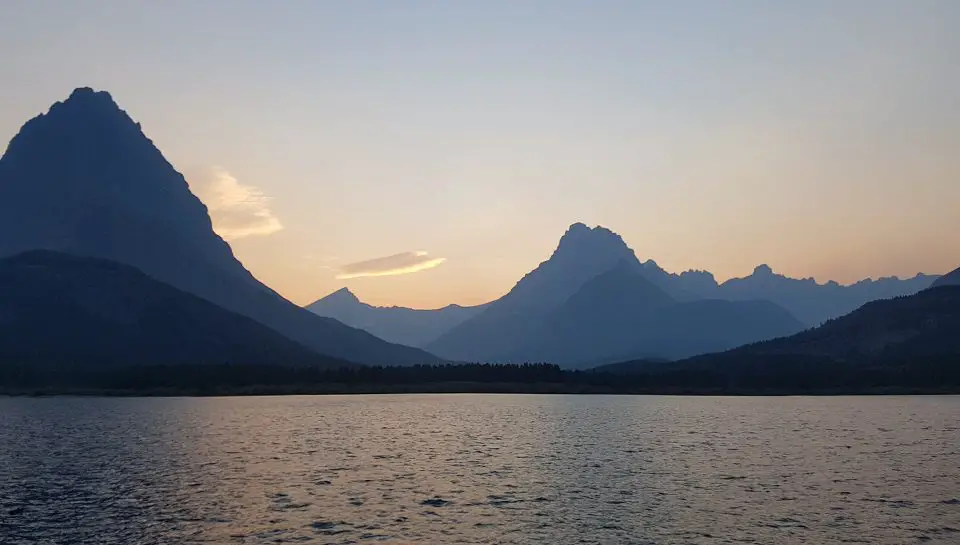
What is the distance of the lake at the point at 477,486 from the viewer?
185 ft

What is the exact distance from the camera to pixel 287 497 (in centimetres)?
7031

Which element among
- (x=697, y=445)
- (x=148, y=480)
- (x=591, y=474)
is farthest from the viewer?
(x=697, y=445)

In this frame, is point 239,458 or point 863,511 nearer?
point 863,511

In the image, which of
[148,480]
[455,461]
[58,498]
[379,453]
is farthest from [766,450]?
[58,498]

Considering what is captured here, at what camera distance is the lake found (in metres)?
56.5

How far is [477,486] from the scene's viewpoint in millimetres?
77625

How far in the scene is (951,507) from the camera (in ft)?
215

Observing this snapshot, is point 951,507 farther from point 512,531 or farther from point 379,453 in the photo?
point 379,453

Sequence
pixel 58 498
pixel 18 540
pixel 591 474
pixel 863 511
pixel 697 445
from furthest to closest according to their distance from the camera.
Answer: pixel 697 445 → pixel 591 474 → pixel 58 498 → pixel 863 511 → pixel 18 540

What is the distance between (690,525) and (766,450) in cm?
5918

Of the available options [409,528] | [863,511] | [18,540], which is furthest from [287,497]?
[863,511]

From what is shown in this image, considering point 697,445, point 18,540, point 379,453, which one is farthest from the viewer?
point 697,445

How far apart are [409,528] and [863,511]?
37.4 metres

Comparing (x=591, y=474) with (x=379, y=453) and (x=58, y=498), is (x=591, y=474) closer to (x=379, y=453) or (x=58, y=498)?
(x=379, y=453)
